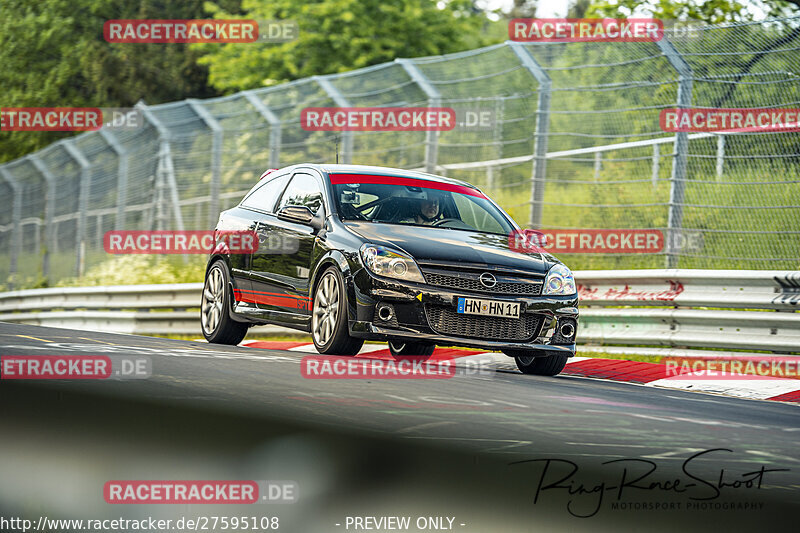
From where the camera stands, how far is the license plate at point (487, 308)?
8.48m

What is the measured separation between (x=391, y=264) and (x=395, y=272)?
7 cm

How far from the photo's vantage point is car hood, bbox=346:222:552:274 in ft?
28.5

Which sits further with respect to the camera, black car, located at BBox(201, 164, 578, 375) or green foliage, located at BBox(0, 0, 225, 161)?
green foliage, located at BBox(0, 0, 225, 161)

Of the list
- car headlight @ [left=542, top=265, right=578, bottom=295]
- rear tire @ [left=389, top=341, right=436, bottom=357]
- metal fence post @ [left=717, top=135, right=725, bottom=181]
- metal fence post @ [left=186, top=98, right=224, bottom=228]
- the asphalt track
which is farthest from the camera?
metal fence post @ [left=186, top=98, right=224, bottom=228]

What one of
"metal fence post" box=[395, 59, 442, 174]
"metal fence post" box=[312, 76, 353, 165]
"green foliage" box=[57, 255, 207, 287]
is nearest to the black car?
"metal fence post" box=[395, 59, 442, 174]

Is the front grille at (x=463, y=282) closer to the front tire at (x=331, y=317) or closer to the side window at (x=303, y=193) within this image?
the front tire at (x=331, y=317)

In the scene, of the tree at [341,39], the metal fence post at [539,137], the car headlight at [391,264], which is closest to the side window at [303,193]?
the car headlight at [391,264]

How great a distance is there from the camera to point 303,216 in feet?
A: 31.7

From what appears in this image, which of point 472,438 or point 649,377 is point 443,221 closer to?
point 649,377

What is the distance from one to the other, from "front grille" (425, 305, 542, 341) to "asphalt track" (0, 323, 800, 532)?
1.58 ft

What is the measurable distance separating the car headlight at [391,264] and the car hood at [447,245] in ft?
0.25

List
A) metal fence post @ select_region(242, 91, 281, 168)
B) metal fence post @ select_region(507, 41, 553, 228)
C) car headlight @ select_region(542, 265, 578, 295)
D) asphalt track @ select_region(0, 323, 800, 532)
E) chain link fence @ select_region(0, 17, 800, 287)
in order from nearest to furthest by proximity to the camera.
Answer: asphalt track @ select_region(0, 323, 800, 532)
car headlight @ select_region(542, 265, 578, 295)
chain link fence @ select_region(0, 17, 800, 287)
metal fence post @ select_region(507, 41, 553, 228)
metal fence post @ select_region(242, 91, 281, 168)

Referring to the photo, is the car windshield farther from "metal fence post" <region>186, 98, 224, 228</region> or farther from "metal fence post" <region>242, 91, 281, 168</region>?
"metal fence post" <region>186, 98, 224, 228</region>

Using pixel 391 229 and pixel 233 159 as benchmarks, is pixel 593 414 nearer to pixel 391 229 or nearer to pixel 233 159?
pixel 391 229
